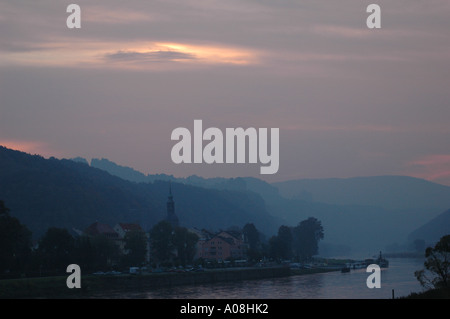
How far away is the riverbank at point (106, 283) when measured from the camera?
3661 inches

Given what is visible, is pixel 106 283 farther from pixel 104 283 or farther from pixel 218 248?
pixel 218 248

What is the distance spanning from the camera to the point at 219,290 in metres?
107

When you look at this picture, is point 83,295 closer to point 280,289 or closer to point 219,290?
point 219,290

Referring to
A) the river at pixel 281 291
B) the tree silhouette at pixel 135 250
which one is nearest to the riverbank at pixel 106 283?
the river at pixel 281 291

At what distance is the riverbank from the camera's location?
93.0m

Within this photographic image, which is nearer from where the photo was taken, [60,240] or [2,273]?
[2,273]

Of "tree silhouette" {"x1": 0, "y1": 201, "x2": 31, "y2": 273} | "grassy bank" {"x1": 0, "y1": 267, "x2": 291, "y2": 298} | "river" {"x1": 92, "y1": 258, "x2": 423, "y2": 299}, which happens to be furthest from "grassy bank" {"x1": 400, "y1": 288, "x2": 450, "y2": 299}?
"tree silhouette" {"x1": 0, "y1": 201, "x2": 31, "y2": 273}

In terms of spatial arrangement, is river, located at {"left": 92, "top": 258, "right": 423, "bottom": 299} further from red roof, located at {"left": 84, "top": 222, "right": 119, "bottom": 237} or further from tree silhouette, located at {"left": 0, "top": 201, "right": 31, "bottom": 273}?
red roof, located at {"left": 84, "top": 222, "right": 119, "bottom": 237}

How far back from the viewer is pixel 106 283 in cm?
10619

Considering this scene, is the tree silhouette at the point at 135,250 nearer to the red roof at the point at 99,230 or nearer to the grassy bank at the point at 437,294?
the red roof at the point at 99,230

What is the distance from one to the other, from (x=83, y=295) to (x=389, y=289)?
148 feet

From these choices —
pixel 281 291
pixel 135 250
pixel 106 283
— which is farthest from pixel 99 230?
pixel 281 291

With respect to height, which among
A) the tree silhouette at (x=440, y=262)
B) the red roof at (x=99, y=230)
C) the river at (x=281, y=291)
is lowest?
the river at (x=281, y=291)
